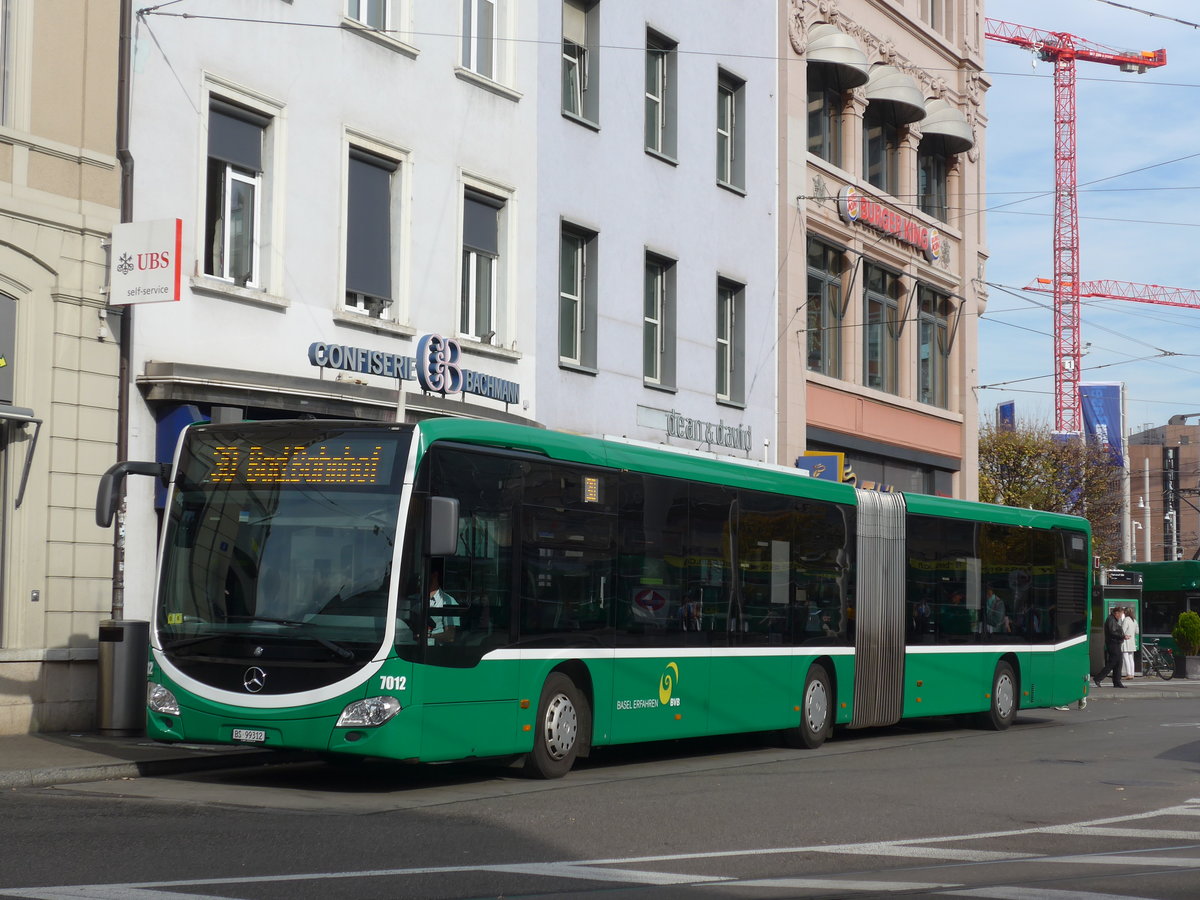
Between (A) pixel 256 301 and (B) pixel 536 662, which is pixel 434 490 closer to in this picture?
(B) pixel 536 662

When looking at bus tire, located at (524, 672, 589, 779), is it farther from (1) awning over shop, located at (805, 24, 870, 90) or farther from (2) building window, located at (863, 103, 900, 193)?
(2) building window, located at (863, 103, 900, 193)

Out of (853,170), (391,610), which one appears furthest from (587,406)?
(391,610)

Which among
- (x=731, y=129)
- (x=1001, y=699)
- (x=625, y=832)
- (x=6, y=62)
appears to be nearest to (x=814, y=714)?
(x=1001, y=699)

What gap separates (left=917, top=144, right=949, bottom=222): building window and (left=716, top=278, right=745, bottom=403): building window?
8.73 metres

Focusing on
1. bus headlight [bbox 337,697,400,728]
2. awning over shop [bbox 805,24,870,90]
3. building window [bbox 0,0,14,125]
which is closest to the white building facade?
awning over shop [bbox 805,24,870,90]

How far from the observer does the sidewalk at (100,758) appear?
13.0 meters

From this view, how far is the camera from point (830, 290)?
108 feet

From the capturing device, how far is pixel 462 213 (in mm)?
22891

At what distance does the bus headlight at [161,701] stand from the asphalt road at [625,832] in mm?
588

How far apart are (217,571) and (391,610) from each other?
1.47 meters

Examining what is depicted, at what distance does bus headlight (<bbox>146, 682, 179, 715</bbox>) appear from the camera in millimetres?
12961

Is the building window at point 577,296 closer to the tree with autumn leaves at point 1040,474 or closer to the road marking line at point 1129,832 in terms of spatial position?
the road marking line at point 1129,832

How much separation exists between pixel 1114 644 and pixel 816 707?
61.4 feet

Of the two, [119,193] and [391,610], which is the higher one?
[119,193]
